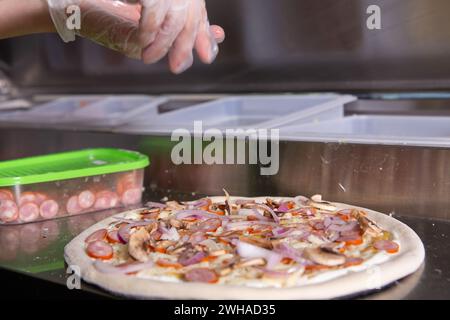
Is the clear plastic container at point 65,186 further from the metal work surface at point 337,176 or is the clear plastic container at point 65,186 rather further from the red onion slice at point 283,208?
the red onion slice at point 283,208

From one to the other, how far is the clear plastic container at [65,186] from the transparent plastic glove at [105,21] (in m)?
0.44

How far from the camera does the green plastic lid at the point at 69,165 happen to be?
74.6 inches

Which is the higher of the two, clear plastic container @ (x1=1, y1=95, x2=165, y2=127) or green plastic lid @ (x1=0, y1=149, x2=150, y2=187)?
clear plastic container @ (x1=1, y1=95, x2=165, y2=127)

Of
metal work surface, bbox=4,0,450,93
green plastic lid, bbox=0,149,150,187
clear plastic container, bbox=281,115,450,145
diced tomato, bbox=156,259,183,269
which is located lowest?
diced tomato, bbox=156,259,183,269

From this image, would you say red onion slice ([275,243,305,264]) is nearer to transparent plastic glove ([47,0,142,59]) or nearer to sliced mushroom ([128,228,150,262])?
sliced mushroom ([128,228,150,262])

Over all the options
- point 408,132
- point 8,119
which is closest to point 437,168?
point 408,132

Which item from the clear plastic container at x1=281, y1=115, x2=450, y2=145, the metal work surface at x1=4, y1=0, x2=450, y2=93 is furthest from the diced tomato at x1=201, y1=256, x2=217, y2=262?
the metal work surface at x1=4, y1=0, x2=450, y2=93

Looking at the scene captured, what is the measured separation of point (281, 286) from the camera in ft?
4.19

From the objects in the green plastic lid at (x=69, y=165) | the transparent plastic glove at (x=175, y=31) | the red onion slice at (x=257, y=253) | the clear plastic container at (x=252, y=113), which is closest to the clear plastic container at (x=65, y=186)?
the green plastic lid at (x=69, y=165)

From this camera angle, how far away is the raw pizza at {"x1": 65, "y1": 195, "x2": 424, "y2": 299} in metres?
1.28

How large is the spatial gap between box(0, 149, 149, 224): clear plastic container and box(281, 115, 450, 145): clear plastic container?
56cm
